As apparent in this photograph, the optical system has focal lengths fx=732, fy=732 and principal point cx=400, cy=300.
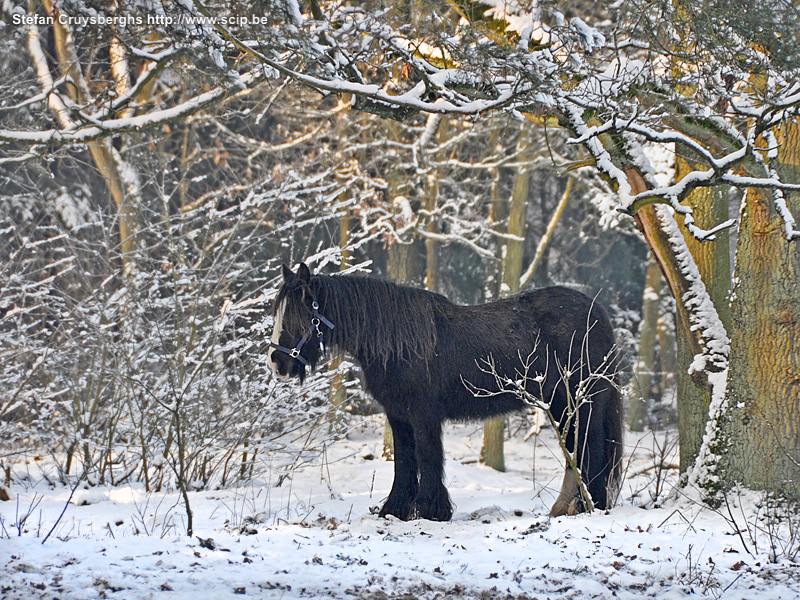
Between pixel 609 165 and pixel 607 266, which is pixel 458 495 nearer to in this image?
pixel 609 165

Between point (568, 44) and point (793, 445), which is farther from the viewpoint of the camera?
point (793, 445)

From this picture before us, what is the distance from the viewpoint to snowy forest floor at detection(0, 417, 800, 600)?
3740 mm

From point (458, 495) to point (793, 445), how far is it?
341 centimetres

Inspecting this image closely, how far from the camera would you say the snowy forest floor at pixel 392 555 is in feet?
12.3

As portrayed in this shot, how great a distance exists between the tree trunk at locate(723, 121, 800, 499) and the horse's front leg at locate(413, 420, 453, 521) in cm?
224

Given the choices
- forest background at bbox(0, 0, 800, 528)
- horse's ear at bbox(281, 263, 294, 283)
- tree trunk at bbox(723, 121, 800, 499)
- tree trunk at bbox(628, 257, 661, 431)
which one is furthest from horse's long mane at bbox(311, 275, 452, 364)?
tree trunk at bbox(628, 257, 661, 431)

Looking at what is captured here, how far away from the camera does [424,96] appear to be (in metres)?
5.35

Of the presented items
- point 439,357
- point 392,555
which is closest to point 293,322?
point 439,357

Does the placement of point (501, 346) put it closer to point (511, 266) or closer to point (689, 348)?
point (689, 348)

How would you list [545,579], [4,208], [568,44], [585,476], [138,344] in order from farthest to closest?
[4,208] < [138,344] < [585,476] < [568,44] < [545,579]

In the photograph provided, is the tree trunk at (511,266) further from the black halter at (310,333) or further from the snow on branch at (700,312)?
the black halter at (310,333)

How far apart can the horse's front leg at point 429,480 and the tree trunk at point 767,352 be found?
7.35 feet

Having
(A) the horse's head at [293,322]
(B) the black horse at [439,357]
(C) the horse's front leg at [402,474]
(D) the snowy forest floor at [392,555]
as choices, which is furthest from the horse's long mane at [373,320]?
(D) the snowy forest floor at [392,555]

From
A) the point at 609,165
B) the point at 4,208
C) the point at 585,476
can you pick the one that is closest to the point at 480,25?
the point at 609,165
